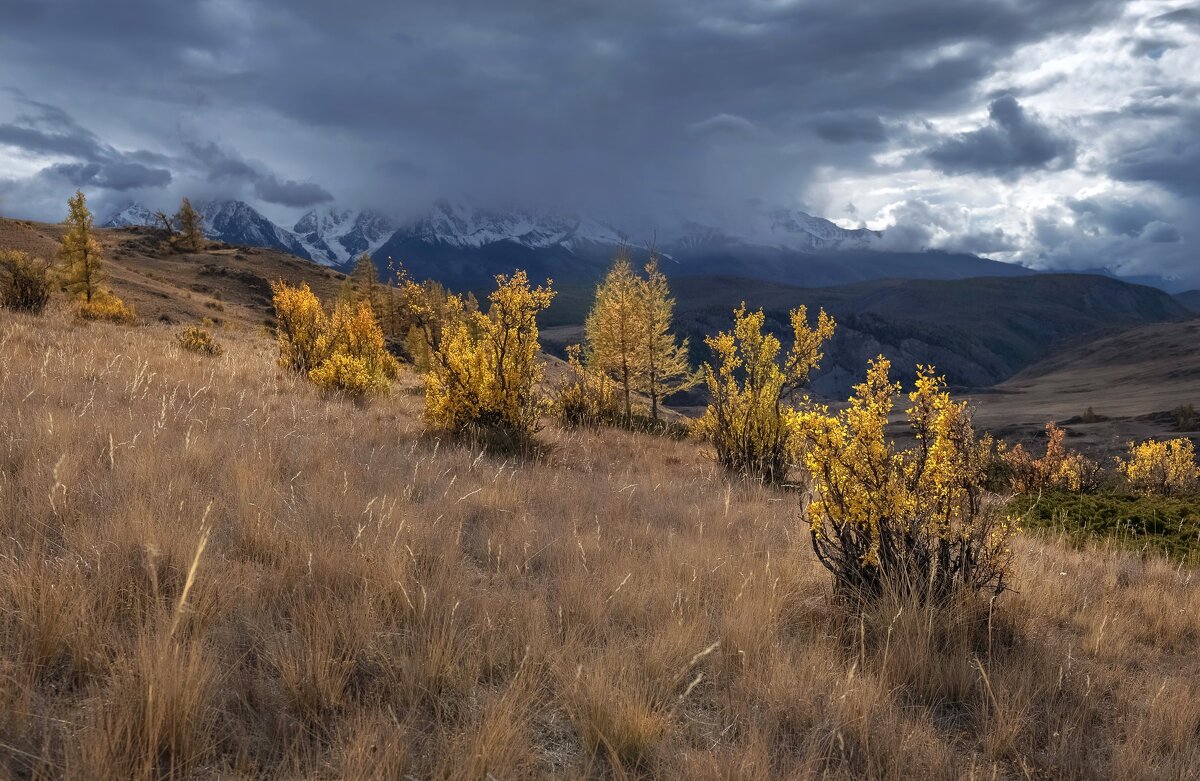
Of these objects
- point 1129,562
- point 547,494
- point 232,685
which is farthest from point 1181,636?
point 232,685

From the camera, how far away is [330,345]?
12.4 meters

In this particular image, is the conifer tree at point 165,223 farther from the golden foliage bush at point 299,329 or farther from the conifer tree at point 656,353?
the golden foliage bush at point 299,329

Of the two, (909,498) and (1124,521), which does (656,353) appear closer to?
(1124,521)

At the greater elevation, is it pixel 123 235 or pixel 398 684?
pixel 123 235

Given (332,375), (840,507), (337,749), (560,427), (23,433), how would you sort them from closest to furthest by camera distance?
(337,749)
(840,507)
(23,433)
(332,375)
(560,427)

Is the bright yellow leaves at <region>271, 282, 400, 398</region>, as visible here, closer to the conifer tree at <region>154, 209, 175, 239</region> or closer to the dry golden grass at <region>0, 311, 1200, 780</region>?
the dry golden grass at <region>0, 311, 1200, 780</region>

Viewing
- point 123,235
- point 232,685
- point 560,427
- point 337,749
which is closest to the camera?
point 337,749

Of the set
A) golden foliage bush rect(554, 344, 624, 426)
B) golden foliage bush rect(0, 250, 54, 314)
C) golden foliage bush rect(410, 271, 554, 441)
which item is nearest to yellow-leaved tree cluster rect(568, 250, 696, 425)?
golden foliage bush rect(554, 344, 624, 426)

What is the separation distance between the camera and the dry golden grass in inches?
77.2

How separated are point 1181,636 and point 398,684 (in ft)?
15.1

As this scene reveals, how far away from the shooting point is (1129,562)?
6207 mm

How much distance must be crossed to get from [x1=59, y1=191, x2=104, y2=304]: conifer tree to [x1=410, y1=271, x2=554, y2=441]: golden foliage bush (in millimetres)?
31484

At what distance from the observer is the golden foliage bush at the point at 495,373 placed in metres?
8.24

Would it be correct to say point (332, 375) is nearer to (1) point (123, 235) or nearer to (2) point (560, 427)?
(2) point (560, 427)
